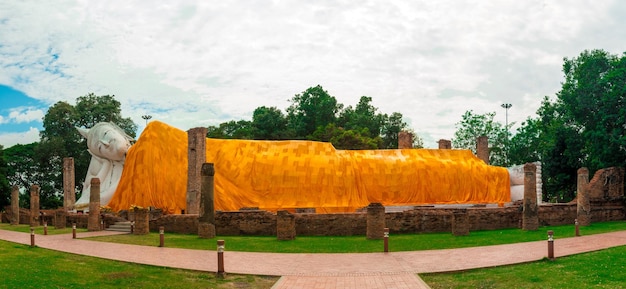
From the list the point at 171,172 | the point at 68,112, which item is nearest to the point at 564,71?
the point at 171,172

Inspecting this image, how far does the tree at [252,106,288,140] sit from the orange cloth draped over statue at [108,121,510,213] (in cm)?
2000

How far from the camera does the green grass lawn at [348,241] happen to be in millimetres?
16484

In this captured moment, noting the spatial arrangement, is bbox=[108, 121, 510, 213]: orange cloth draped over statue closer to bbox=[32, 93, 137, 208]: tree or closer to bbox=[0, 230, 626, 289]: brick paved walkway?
bbox=[0, 230, 626, 289]: brick paved walkway

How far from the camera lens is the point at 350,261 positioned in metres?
13.6

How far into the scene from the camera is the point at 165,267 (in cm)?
1275

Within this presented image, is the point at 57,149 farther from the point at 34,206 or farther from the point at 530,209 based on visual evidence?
the point at 530,209

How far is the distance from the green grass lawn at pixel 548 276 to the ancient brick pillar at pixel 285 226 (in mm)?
8237

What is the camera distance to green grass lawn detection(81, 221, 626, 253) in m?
16.5

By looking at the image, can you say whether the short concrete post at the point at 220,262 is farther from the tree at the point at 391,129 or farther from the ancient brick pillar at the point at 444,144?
the tree at the point at 391,129

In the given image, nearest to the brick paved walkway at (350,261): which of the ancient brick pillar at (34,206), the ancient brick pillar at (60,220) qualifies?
the ancient brick pillar at (60,220)

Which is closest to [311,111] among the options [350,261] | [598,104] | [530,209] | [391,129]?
[391,129]

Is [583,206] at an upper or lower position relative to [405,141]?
lower

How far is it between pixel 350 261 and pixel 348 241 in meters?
4.87

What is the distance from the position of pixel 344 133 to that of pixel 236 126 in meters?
17.1
